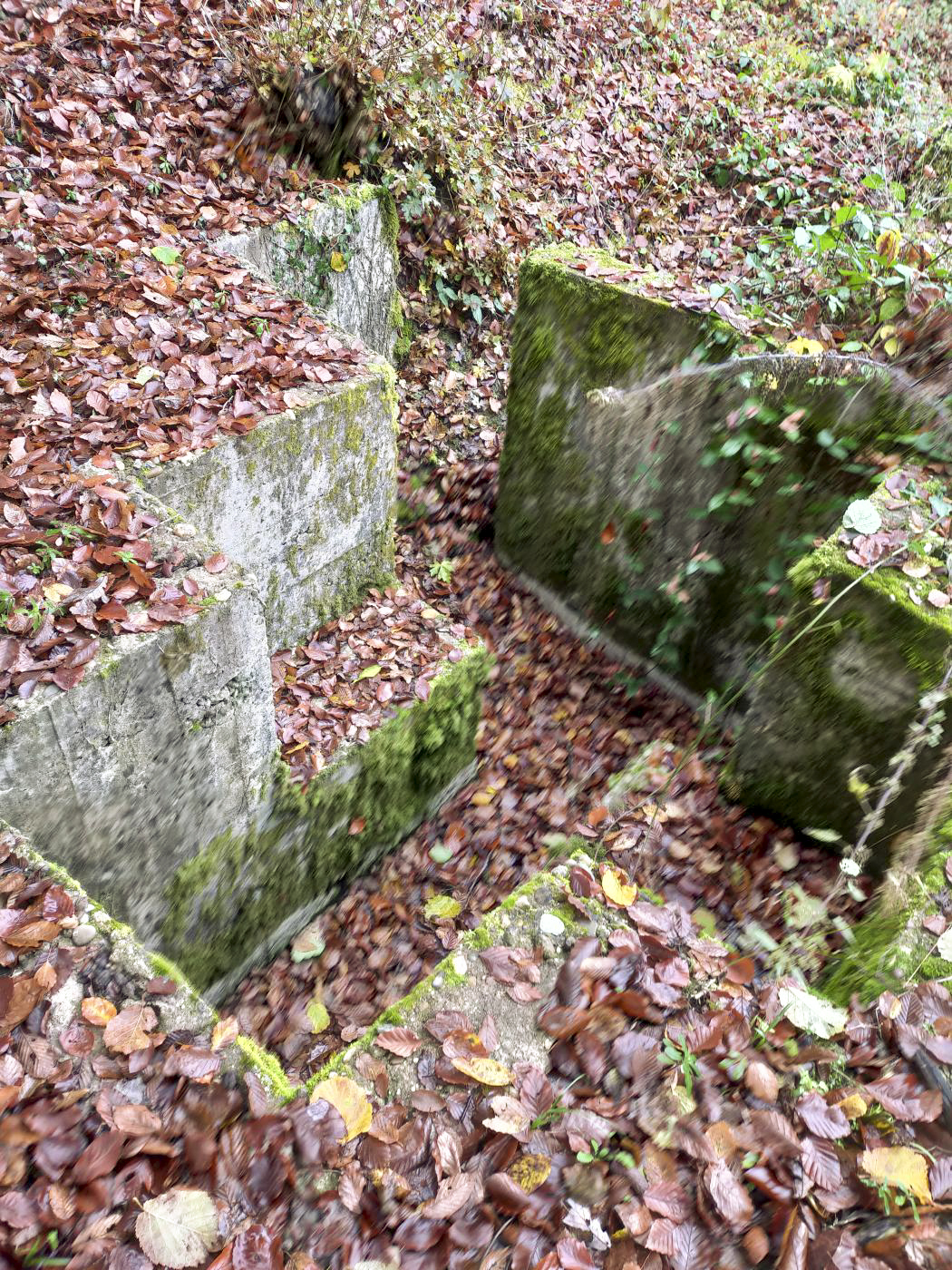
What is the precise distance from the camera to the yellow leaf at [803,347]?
355cm

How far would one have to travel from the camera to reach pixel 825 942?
117 inches

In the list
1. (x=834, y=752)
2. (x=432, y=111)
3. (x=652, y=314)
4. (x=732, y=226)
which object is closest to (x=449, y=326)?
(x=432, y=111)

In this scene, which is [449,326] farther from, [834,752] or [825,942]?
[825,942]

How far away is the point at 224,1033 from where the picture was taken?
5.91 feet

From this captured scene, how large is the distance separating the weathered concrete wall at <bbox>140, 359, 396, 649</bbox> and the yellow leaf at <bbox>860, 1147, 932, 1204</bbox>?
9.70ft

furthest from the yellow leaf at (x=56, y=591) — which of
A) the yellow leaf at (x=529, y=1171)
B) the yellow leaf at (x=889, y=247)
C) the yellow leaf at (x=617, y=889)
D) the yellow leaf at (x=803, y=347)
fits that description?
the yellow leaf at (x=889, y=247)

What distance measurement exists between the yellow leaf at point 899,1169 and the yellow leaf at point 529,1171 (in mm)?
676

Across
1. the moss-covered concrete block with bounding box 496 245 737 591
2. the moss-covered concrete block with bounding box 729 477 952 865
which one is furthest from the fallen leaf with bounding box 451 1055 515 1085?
the moss-covered concrete block with bounding box 496 245 737 591

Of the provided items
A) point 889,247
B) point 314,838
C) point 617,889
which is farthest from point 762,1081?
point 889,247

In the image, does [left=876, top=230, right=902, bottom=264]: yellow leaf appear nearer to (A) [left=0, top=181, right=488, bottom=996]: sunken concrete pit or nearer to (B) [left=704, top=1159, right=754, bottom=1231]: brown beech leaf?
(A) [left=0, top=181, right=488, bottom=996]: sunken concrete pit

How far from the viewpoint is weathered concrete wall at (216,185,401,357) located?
4.54 m

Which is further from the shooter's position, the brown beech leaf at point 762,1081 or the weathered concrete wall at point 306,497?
the weathered concrete wall at point 306,497

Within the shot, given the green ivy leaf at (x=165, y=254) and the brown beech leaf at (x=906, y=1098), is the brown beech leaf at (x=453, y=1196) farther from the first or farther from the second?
the green ivy leaf at (x=165, y=254)

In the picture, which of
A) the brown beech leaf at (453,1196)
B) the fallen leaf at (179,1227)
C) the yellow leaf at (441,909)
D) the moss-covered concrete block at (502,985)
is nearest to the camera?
the fallen leaf at (179,1227)
